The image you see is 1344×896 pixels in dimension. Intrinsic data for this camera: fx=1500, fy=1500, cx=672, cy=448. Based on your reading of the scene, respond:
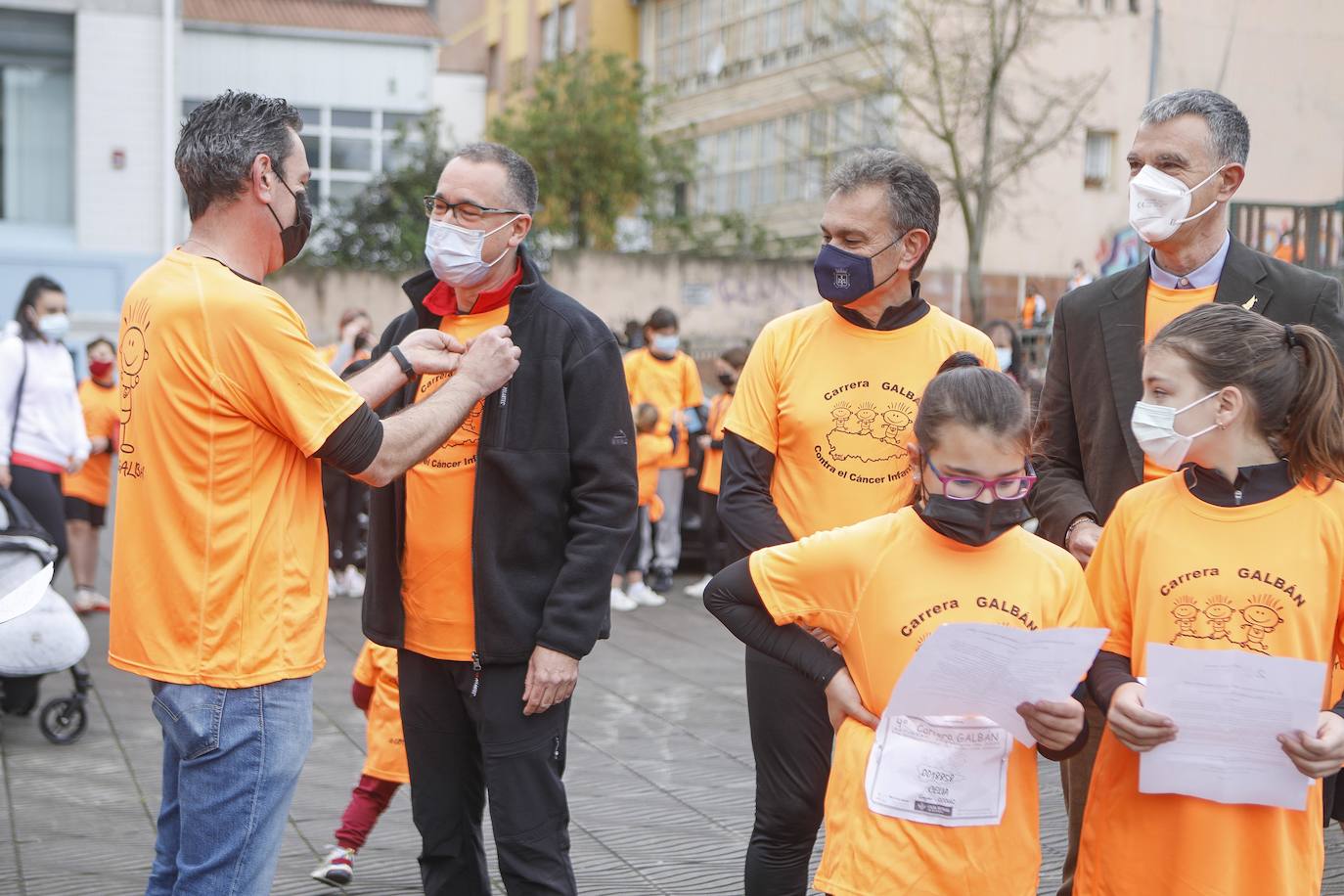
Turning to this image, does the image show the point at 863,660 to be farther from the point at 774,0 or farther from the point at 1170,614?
the point at 774,0

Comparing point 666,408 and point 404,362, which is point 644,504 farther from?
point 404,362

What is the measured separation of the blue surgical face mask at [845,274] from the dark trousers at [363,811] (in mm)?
2488

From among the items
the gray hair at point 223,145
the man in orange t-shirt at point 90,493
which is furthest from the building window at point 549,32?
the gray hair at point 223,145

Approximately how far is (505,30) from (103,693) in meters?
41.1

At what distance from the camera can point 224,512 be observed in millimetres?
3217

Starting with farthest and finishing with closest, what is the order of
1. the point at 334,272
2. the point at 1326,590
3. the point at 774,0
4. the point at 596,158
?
the point at 774,0 < the point at 596,158 < the point at 334,272 < the point at 1326,590

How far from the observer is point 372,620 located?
394 centimetres

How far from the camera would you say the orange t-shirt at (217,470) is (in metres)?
3.20

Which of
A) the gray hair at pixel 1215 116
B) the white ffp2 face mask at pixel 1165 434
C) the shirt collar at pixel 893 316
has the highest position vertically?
the gray hair at pixel 1215 116

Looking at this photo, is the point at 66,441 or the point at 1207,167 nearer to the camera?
the point at 1207,167

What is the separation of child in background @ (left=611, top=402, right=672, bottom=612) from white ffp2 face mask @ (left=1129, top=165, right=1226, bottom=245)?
791cm

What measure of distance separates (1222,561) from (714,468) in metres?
9.34

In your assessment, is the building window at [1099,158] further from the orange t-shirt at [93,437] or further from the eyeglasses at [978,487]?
the eyeglasses at [978,487]

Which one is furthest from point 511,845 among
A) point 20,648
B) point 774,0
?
point 774,0
